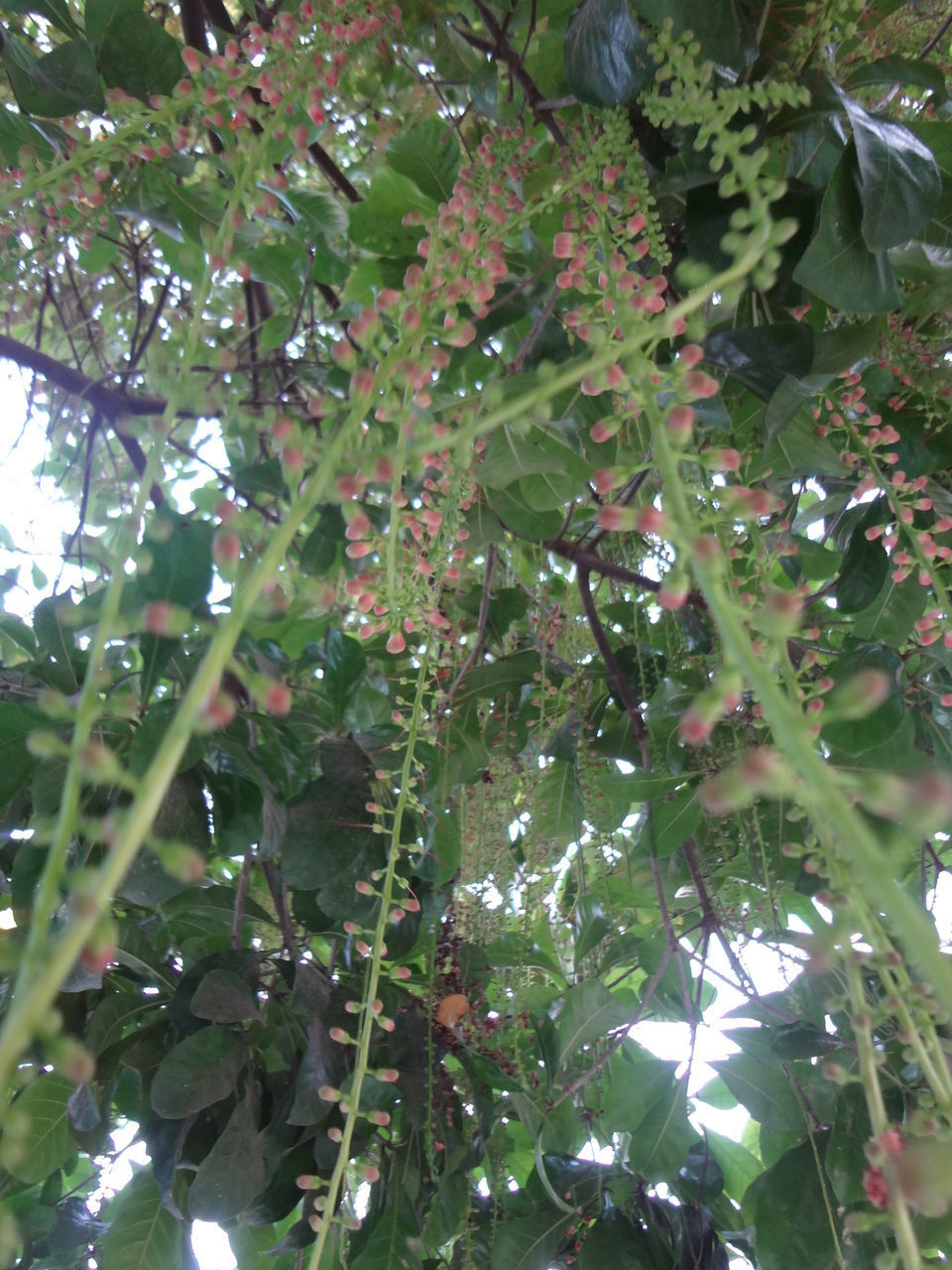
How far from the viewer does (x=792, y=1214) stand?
1254 millimetres

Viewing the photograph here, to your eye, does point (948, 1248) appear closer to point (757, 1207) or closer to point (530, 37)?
point (757, 1207)

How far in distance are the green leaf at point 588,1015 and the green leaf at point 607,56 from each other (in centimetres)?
117

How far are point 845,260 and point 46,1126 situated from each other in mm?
1422

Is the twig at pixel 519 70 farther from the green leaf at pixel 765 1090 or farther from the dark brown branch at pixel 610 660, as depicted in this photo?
the green leaf at pixel 765 1090

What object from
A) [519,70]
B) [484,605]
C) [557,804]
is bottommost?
[557,804]

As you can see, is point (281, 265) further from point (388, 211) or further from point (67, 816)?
point (67, 816)

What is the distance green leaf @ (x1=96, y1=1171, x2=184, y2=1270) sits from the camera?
1.21 metres

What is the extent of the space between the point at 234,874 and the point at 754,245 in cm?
171

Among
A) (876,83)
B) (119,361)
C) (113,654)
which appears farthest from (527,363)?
(119,361)

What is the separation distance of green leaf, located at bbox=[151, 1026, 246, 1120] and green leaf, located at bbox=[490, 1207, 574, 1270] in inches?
19.7

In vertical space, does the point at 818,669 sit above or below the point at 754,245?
above

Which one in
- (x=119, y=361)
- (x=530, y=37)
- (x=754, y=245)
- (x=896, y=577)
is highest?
(x=119, y=361)

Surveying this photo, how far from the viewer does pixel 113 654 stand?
113 cm

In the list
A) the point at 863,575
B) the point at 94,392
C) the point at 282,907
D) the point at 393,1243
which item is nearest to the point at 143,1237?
the point at 393,1243
